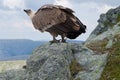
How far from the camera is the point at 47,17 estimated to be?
24.1 meters

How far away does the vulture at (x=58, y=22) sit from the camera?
76.0ft

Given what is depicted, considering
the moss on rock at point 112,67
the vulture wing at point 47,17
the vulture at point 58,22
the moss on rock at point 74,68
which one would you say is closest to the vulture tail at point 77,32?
the vulture at point 58,22

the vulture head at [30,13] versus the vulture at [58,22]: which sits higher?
the vulture head at [30,13]

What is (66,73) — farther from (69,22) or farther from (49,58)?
(69,22)

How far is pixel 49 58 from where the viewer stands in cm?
2266

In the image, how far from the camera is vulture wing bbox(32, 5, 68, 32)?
76.2 ft

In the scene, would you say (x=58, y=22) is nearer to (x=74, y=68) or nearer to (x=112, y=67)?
(x=74, y=68)

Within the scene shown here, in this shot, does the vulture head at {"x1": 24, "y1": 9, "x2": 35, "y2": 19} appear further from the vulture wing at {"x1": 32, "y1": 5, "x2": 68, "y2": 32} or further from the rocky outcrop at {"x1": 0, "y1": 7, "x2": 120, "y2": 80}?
the rocky outcrop at {"x1": 0, "y1": 7, "x2": 120, "y2": 80}

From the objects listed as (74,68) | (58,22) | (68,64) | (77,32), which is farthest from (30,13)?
(74,68)

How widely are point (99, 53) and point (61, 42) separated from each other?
3.96 meters

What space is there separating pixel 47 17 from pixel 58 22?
118cm

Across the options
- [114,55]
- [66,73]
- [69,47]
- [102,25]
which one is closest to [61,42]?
[69,47]

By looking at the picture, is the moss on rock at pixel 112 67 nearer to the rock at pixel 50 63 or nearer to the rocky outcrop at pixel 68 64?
the rocky outcrop at pixel 68 64

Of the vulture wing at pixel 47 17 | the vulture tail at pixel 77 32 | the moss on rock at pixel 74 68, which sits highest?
the vulture wing at pixel 47 17
